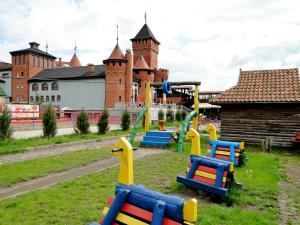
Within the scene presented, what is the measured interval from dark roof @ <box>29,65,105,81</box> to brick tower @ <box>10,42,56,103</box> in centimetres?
158

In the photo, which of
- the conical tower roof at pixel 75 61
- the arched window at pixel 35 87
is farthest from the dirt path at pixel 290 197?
the conical tower roof at pixel 75 61

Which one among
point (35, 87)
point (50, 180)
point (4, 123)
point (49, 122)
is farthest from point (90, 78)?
point (50, 180)

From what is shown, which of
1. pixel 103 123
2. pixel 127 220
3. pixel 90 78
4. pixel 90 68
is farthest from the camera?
pixel 90 68

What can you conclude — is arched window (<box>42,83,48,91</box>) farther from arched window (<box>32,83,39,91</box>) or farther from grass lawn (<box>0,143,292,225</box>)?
grass lawn (<box>0,143,292,225</box>)

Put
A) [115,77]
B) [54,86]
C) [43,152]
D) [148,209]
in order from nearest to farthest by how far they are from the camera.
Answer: [148,209] < [43,152] < [115,77] < [54,86]

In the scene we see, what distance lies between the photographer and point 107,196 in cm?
552

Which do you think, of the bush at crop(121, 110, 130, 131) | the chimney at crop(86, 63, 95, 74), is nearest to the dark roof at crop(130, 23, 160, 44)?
the chimney at crop(86, 63, 95, 74)

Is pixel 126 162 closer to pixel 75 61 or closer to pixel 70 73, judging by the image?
pixel 70 73

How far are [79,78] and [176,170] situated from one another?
44934 mm

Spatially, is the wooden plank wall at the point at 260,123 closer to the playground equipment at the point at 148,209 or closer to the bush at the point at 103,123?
the bush at the point at 103,123

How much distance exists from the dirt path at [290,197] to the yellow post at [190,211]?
8.71 feet

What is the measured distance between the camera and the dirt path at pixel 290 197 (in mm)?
4762

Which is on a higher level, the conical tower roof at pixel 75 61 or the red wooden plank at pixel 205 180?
the conical tower roof at pixel 75 61

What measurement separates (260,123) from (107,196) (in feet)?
34.5
